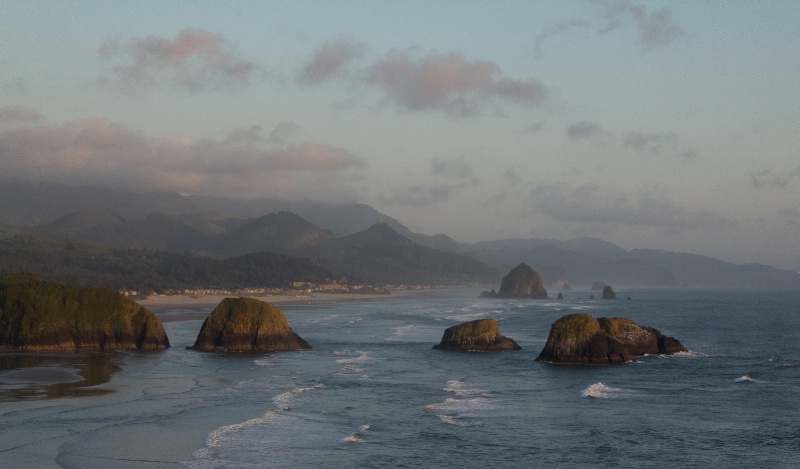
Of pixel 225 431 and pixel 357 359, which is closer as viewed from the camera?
pixel 225 431

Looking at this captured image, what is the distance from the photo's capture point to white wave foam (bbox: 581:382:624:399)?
45388mm

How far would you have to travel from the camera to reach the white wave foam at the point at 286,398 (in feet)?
137

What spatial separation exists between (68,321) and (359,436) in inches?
1621

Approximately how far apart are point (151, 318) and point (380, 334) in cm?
2947

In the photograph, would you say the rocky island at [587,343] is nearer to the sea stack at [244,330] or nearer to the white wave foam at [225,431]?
the sea stack at [244,330]

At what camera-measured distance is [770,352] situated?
7281 cm

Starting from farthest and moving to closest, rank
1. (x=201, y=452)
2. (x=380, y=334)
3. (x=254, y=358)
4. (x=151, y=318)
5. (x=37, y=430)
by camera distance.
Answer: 1. (x=380, y=334)
2. (x=151, y=318)
3. (x=254, y=358)
4. (x=37, y=430)
5. (x=201, y=452)

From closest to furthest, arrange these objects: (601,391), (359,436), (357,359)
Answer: (359,436) → (601,391) → (357,359)

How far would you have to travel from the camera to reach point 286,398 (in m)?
44.2

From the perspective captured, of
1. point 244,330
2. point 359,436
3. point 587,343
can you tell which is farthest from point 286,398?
point 587,343

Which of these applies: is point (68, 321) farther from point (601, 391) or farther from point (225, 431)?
point (601, 391)

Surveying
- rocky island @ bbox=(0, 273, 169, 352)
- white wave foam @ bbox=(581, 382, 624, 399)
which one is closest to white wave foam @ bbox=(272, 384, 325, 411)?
white wave foam @ bbox=(581, 382, 624, 399)

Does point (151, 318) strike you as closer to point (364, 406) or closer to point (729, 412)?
point (364, 406)

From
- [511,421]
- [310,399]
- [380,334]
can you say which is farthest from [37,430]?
[380,334]
